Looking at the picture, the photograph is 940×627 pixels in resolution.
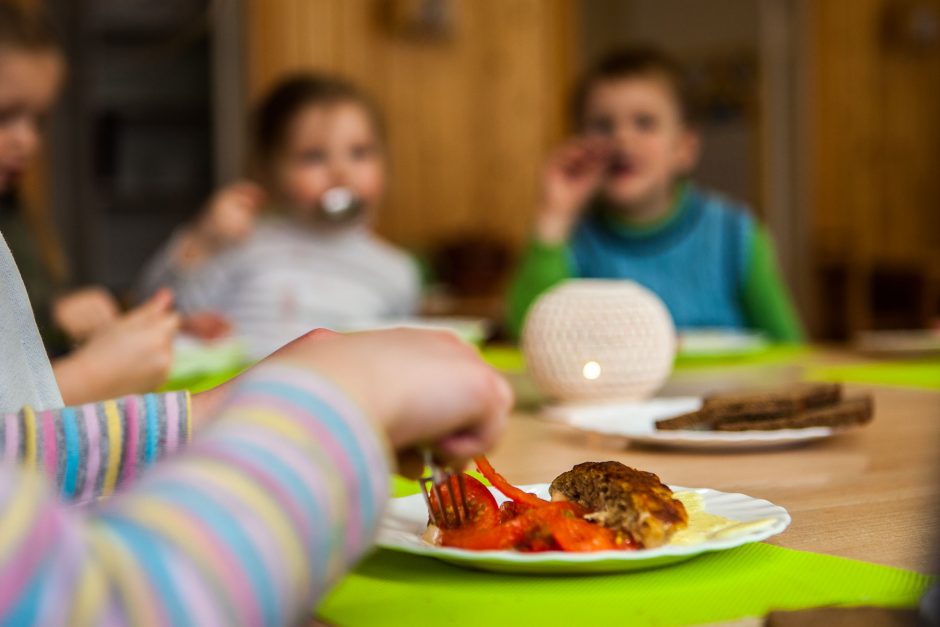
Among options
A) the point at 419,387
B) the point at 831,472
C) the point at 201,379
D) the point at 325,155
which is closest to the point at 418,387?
the point at 419,387

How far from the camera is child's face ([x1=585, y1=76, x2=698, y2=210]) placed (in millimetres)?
2291

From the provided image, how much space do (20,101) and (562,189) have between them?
3.55 feet

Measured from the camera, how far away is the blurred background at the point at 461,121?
4129mm

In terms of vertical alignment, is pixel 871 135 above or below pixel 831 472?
above

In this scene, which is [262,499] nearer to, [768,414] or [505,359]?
[768,414]

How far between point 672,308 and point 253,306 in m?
0.87

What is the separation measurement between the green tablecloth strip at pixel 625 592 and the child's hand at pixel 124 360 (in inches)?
20.4

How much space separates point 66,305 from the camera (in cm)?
161

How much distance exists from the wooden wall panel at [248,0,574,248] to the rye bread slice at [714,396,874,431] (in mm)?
3476

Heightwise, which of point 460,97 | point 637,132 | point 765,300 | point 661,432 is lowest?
point 765,300

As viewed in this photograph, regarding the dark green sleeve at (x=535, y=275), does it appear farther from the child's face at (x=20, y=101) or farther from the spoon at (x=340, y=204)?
the child's face at (x=20, y=101)

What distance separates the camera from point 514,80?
182 inches

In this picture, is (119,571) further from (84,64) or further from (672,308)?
(84,64)

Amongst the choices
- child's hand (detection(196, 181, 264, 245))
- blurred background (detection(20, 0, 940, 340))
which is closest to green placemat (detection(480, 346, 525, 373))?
child's hand (detection(196, 181, 264, 245))
